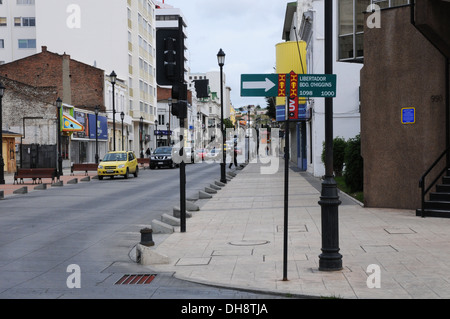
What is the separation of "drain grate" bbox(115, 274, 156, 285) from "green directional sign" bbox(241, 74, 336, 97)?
9.34ft

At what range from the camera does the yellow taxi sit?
33250mm

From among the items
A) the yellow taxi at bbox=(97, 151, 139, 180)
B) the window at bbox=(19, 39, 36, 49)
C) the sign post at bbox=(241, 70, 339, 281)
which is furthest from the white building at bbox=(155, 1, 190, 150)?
the sign post at bbox=(241, 70, 339, 281)

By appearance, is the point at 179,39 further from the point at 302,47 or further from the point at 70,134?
the point at 70,134

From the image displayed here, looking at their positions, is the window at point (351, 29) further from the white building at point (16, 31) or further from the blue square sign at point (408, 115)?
the white building at point (16, 31)

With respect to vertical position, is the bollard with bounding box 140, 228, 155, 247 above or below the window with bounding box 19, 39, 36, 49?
below

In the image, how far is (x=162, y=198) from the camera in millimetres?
20781

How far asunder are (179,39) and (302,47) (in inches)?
1173

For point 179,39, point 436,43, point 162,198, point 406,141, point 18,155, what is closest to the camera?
point 179,39

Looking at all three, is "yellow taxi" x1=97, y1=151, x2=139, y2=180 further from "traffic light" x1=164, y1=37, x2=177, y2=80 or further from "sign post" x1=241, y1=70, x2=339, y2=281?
"sign post" x1=241, y1=70, x2=339, y2=281

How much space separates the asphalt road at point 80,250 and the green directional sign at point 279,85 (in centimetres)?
256

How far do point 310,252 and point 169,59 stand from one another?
5046 mm

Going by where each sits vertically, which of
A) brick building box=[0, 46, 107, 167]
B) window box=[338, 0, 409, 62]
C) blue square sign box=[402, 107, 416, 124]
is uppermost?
brick building box=[0, 46, 107, 167]

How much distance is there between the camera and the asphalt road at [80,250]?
23.7 ft
